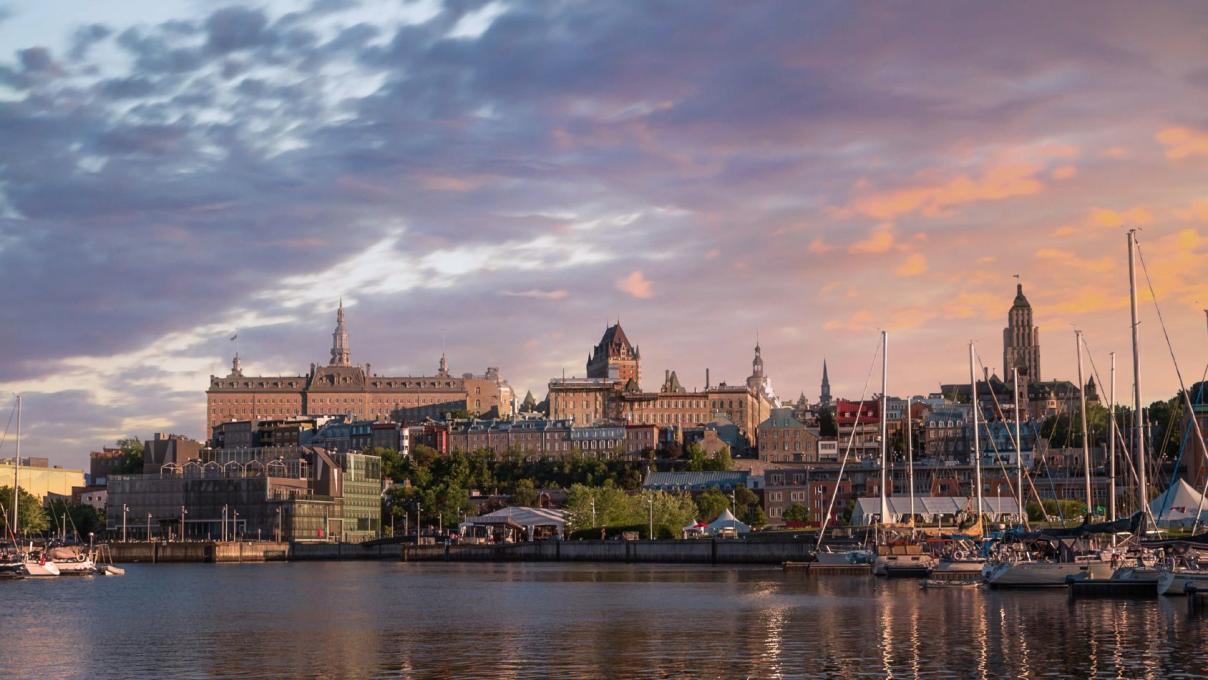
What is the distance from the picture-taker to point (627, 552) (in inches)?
6339

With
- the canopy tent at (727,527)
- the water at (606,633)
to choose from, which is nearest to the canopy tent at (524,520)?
the canopy tent at (727,527)

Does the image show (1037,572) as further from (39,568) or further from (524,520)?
(524,520)

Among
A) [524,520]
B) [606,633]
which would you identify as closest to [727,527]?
[524,520]

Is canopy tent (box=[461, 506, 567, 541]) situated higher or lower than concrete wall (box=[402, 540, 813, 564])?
higher

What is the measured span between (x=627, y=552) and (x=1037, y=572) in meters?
82.1

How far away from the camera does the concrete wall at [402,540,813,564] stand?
474 feet

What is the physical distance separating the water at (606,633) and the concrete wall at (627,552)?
4089 cm

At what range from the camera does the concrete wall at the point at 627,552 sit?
144625mm

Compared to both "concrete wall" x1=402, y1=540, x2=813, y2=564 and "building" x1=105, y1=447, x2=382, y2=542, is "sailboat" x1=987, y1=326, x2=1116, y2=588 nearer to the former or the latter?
"concrete wall" x1=402, y1=540, x2=813, y2=564

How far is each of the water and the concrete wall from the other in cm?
4089

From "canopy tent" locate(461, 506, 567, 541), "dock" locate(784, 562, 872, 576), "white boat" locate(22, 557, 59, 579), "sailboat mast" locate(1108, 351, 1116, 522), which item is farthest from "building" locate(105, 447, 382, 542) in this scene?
"sailboat mast" locate(1108, 351, 1116, 522)

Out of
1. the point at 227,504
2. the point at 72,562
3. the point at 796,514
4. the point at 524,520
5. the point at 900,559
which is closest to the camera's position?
the point at 900,559

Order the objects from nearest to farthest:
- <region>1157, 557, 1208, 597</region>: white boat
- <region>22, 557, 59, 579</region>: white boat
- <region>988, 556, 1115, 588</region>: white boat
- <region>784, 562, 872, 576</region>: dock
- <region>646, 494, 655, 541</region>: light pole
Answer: <region>1157, 557, 1208, 597</region>: white boat
<region>988, 556, 1115, 588</region>: white boat
<region>784, 562, 872, 576</region>: dock
<region>22, 557, 59, 579</region>: white boat
<region>646, 494, 655, 541</region>: light pole

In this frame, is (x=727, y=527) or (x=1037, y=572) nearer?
(x=1037, y=572)
